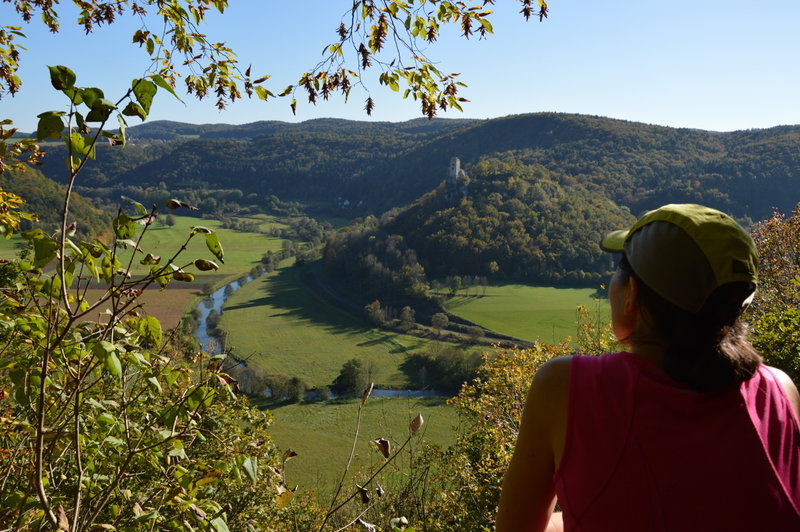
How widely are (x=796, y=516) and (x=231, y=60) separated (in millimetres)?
2834

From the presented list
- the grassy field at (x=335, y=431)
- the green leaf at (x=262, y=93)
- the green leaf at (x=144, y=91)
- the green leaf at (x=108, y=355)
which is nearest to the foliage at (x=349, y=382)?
the grassy field at (x=335, y=431)

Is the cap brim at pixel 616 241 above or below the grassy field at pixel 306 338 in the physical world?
above

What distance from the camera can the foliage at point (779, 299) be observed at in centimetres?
552

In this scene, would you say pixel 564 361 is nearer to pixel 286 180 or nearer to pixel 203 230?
pixel 203 230

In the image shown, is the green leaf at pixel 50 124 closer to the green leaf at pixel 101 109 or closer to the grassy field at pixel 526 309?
the green leaf at pixel 101 109

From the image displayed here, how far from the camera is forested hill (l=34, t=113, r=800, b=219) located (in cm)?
8006

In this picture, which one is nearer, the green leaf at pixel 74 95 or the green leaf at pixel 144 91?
the green leaf at pixel 74 95

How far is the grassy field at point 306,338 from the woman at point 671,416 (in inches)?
1672

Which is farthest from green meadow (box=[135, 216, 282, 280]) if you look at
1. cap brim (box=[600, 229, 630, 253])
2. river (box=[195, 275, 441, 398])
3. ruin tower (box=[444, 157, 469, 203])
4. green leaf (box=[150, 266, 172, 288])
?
cap brim (box=[600, 229, 630, 253])

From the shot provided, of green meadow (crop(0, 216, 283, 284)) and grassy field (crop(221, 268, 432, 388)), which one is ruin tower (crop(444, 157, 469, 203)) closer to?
grassy field (crop(221, 268, 432, 388))

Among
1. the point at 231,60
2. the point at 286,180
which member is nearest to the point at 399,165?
the point at 286,180

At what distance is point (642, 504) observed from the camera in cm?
88

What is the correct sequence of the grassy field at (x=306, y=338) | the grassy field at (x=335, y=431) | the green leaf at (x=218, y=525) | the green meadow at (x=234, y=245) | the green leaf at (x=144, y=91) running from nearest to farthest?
1. the green leaf at (x=144, y=91)
2. the green leaf at (x=218, y=525)
3. the grassy field at (x=335, y=431)
4. the grassy field at (x=306, y=338)
5. the green meadow at (x=234, y=245)

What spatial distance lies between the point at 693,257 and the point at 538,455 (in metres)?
0.51
